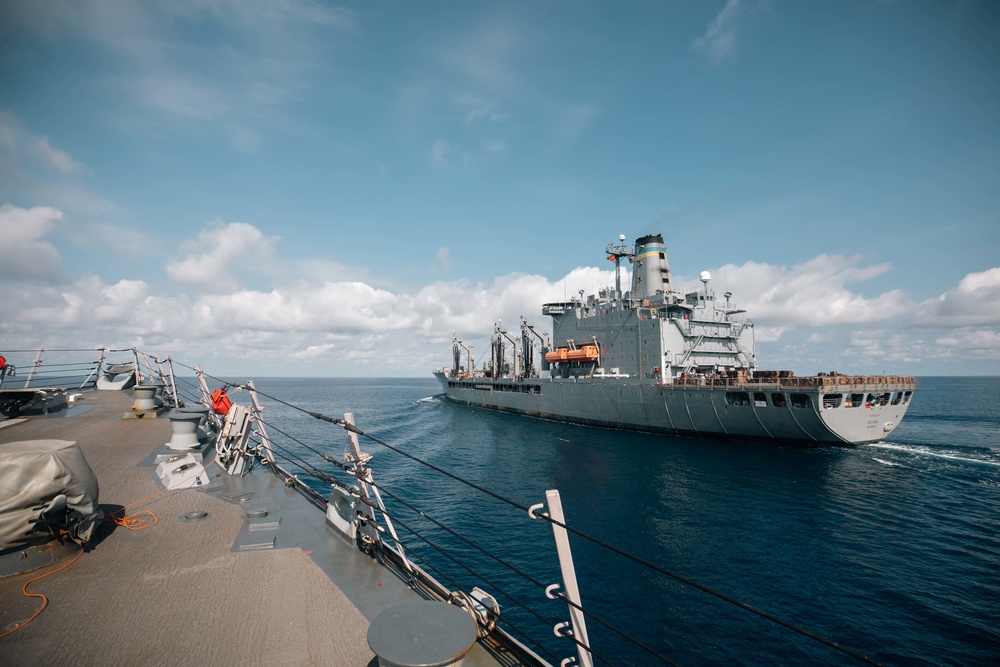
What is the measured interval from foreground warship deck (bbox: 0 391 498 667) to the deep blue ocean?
131cm

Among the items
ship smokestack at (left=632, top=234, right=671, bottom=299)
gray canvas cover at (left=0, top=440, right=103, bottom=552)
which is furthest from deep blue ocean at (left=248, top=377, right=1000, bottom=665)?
ship smokestack at (left=632, top=234, right=671, bottom=299)

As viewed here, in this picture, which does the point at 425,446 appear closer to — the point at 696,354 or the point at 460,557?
the point at 460,557

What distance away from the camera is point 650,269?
47.1 meters

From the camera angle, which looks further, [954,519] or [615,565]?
[954,519]

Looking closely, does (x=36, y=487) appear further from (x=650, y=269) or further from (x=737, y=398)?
(x=650, y=269)

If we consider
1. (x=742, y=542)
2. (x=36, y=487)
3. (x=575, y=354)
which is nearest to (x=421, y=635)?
(x=36, y=487)

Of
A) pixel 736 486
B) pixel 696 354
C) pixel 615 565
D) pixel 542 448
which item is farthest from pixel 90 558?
pixel 696 354

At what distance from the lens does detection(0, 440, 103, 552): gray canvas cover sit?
216 inches

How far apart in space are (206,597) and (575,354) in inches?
1793

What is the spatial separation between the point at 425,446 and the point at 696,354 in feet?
88.1

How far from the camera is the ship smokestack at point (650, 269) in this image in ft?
153

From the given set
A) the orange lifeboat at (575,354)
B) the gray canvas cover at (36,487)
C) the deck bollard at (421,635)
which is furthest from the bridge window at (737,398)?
the gray canvas cover at (36,487)

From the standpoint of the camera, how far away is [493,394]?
2493 inches

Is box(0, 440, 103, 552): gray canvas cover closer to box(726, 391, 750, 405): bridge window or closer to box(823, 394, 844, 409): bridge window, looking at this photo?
box(726, 391, 750, 405): bridge window
